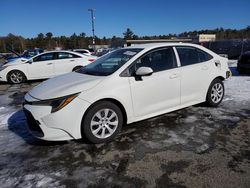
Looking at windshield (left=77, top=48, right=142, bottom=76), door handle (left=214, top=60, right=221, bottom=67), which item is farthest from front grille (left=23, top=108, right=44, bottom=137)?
door handle (left=214, top=60, right=221, bottom=67)

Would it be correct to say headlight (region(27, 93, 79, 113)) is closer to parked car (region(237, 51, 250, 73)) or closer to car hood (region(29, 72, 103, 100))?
car hood (region(29, 72, 103, 100))

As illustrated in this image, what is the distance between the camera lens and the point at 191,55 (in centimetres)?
496

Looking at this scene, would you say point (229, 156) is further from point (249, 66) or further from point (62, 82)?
point (249, 66)

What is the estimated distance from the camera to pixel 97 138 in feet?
12.4

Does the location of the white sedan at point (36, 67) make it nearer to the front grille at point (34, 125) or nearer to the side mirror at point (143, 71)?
the front grille at point (34, 125)

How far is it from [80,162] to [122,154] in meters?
0.61

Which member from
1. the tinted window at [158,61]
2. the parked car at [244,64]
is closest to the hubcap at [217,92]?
the tinted window at [158,61]

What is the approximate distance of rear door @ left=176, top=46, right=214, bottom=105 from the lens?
185 inches

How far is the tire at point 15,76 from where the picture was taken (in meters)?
10.4

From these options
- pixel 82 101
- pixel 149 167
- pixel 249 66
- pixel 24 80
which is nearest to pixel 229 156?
pixel 149 167

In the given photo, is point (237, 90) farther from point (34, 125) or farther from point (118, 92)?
point (34, 125)

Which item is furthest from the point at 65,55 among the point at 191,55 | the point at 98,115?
the point at 98,115

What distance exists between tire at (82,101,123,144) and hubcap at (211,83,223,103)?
256cm

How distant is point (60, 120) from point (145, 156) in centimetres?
135
